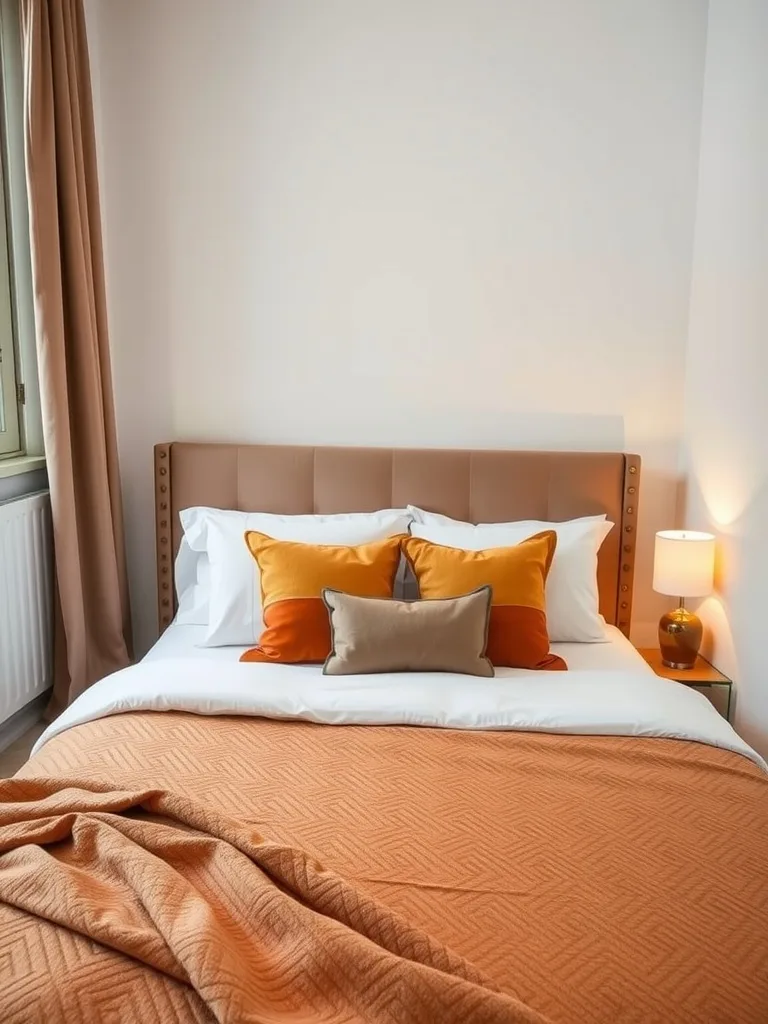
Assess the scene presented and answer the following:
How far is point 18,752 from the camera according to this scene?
2.94m

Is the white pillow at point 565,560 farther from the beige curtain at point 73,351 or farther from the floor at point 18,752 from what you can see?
the floor at point 18,752

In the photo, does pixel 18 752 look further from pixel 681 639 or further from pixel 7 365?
pixel 681 639

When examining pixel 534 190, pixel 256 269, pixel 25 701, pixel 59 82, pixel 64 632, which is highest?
pixel 59 82

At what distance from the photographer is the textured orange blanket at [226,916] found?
117 cm

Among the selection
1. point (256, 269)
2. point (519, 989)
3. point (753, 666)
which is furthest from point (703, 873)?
point (256, 269)

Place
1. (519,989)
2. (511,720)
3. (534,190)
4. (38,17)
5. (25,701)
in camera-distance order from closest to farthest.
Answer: (519,989), (511,720), (38,17), (25,701), (534,190)

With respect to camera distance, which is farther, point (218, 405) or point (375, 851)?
point (218, 405)

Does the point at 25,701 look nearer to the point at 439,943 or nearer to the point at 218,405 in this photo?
the point at 218,405

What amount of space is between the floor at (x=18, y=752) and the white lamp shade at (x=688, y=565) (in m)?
2.19

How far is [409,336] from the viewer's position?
10.9 feet

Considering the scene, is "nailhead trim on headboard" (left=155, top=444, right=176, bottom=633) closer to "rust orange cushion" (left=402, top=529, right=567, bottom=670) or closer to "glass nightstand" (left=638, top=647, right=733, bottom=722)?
"rust orange cushion" (left=402, top=529, right=567, bottom=670)

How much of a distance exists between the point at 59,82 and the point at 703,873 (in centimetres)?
290

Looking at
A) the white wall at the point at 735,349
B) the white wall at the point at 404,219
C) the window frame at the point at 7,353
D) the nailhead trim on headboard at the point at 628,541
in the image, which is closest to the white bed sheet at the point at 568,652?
the nailhead trim on headboard at the point at 628,541

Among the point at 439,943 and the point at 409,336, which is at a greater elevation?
the point at 409,336
